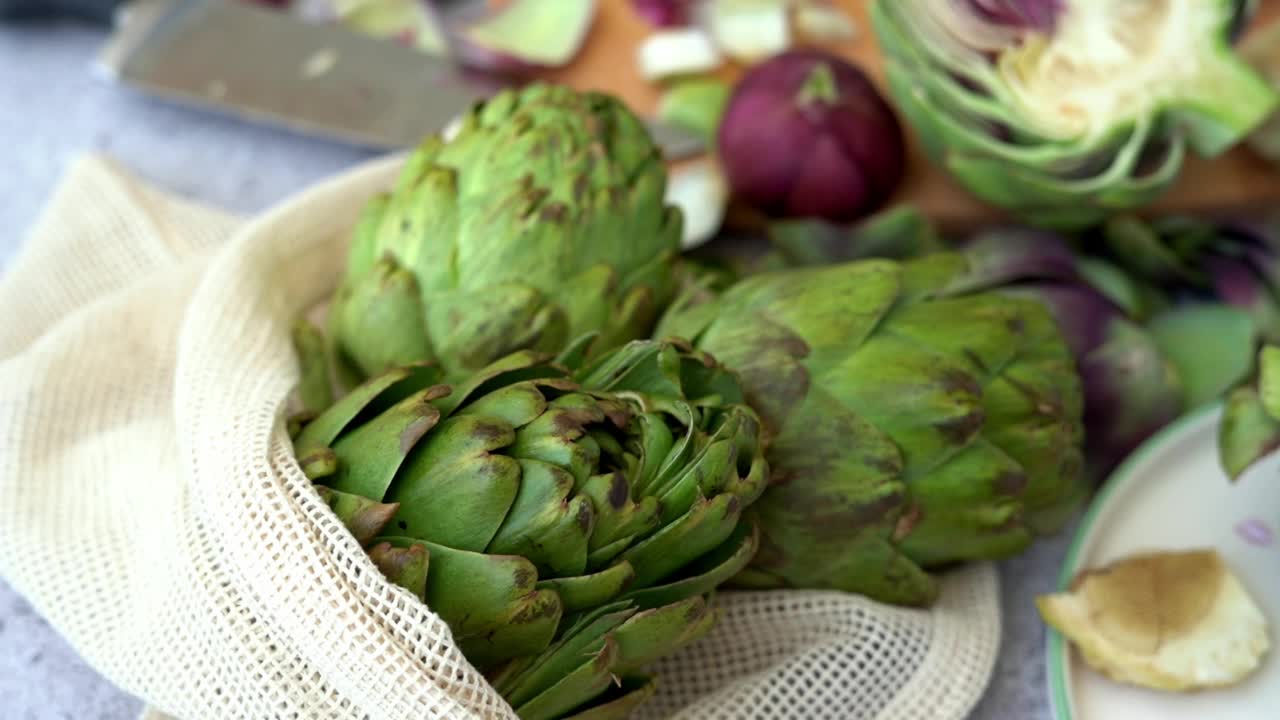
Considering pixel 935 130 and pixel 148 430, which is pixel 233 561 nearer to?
pixel 148 430

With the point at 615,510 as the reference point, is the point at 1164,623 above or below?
below

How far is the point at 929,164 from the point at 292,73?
45cm

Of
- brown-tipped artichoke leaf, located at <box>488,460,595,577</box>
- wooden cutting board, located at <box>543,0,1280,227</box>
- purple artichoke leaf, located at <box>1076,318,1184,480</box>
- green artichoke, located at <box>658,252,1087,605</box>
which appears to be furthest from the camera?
wooden cutting board, located at <box>543,0,1280,227</box>

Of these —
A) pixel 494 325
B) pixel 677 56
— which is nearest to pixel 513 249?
pixel 494 325

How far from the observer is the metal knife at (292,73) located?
0.86 meters

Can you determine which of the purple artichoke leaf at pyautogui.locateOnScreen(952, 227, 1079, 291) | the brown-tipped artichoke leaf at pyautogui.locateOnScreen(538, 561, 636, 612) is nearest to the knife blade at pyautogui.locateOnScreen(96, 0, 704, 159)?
the purple artichoke leaf at pyautogui.locateOnScreen(952, 227, 1079, 291)

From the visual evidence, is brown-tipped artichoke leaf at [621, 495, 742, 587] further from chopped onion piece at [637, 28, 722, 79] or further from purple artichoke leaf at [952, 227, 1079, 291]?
chopped onion piece at [637, 28, 722, 79]

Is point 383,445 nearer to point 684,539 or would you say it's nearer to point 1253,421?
point 684,539

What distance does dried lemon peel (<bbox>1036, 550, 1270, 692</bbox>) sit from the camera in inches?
24.1

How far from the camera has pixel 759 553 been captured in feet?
1.96

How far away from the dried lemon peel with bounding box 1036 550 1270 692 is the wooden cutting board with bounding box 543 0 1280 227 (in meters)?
0.28

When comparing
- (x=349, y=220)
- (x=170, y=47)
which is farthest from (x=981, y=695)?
(x=170, y=47)

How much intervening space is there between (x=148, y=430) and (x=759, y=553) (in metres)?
0.31

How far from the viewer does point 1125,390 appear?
0.71m
